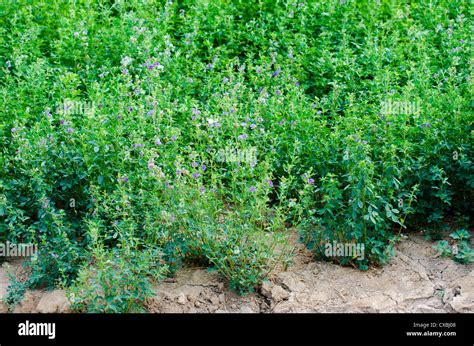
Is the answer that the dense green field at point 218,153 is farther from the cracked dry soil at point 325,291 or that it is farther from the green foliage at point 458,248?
the cracked dry soil at point 325,291

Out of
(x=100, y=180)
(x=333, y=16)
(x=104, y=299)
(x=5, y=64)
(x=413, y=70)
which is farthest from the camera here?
(x=333, y=16)

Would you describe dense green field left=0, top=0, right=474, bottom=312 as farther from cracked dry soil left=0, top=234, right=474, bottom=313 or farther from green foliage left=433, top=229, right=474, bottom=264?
cracked dry soil left=0, top=234, right=474, bottom=313

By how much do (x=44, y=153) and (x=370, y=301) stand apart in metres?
2.81

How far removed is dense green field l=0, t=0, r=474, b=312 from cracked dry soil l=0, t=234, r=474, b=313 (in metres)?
0.13

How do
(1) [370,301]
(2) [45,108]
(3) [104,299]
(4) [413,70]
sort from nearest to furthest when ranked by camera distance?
(3) [104,299], (1) [370,301], (2) [45,108], (4) [413,70]

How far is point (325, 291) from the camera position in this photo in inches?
227

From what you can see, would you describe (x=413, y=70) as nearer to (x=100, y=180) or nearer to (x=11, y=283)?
(x=100, y=180)

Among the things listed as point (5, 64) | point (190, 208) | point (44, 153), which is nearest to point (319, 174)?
point (190, 208)

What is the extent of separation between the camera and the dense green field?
5.73 m

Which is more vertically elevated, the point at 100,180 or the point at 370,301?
the point at 100,180

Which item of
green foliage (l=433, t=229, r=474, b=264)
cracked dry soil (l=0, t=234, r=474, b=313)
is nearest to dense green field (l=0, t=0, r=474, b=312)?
green foliage (l=433, t=229, r=474, b=264)

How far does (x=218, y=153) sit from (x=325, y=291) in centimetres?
142

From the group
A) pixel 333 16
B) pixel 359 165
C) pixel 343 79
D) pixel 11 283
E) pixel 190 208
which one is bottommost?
pixel 11 283

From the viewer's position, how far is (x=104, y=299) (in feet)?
17.3
